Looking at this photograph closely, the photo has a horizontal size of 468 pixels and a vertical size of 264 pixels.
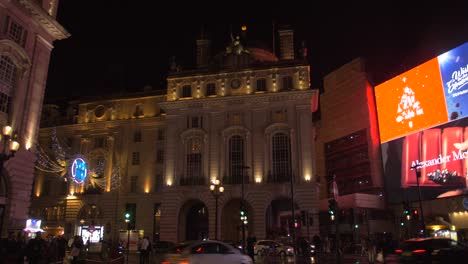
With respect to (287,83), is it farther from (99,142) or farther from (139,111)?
(99,142)

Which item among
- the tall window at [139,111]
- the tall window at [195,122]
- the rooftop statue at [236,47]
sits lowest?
the tall window at [195,122]

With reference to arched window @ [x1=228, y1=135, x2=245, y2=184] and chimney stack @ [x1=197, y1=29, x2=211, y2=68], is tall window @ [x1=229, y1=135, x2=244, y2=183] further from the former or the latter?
chimney stack @ [x1=197, y1=29, x2=211, y2=68]

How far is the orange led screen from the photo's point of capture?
5025 centimetres

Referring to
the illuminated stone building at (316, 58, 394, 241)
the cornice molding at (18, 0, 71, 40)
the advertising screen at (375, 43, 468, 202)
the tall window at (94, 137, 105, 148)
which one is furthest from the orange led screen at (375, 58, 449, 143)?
the cornice molding at (18, 0, 71, 40)

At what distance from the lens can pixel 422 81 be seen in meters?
52.6

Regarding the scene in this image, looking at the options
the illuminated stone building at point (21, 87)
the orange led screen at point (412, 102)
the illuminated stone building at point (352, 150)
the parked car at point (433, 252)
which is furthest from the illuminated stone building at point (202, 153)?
the parked car at point (433, 252)

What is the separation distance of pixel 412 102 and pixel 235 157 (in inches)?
1001

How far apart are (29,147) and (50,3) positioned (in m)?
13.0

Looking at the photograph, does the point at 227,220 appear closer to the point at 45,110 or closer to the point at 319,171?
the point at 45,110

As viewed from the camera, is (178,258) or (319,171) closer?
(178,258)

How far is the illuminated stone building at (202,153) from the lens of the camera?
44906 mm

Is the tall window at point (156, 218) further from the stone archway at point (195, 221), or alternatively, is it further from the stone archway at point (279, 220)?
the stone archway at point (279, 220)

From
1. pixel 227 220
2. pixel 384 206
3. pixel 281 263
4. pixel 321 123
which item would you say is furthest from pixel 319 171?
pixel 281 263

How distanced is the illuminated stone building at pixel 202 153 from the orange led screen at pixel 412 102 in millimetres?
13585
